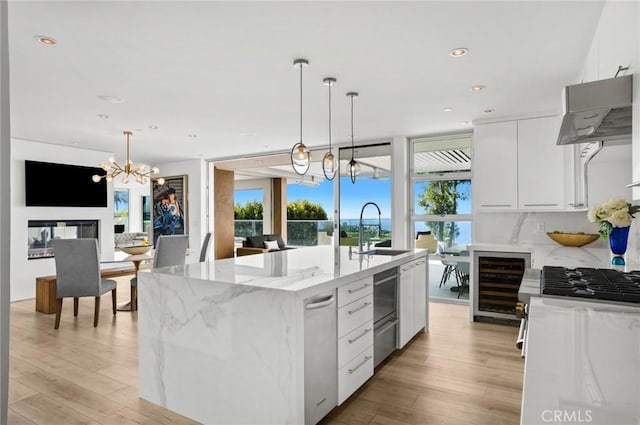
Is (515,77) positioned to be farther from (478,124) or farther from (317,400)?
(317,400)

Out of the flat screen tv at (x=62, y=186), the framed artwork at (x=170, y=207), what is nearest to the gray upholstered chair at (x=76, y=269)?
the flat screen tv at (x=62, y=186)

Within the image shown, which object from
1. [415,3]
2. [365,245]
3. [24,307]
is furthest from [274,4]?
[24,307]

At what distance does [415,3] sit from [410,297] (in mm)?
2464

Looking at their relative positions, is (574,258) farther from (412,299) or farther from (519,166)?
(519,166)

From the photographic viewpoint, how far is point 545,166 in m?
4.37

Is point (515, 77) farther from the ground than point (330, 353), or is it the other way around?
point (515, 77)

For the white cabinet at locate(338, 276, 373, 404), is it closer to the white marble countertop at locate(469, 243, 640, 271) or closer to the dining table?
the white marble countertop at locate(469, 243, 640, 271)

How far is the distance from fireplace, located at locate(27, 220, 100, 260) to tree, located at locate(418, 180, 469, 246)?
582cm

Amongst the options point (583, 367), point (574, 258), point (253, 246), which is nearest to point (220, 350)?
point (583, 367)

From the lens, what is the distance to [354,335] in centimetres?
252

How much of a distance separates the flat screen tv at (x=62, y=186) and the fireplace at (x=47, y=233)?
31cm

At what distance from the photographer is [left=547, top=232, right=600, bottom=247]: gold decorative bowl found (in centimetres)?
390

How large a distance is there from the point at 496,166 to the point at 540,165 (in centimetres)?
48

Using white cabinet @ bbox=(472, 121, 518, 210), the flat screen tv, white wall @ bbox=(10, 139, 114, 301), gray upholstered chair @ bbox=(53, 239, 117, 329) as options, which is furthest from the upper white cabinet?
white wall @ bbox=(10, 139, 114, 301)
